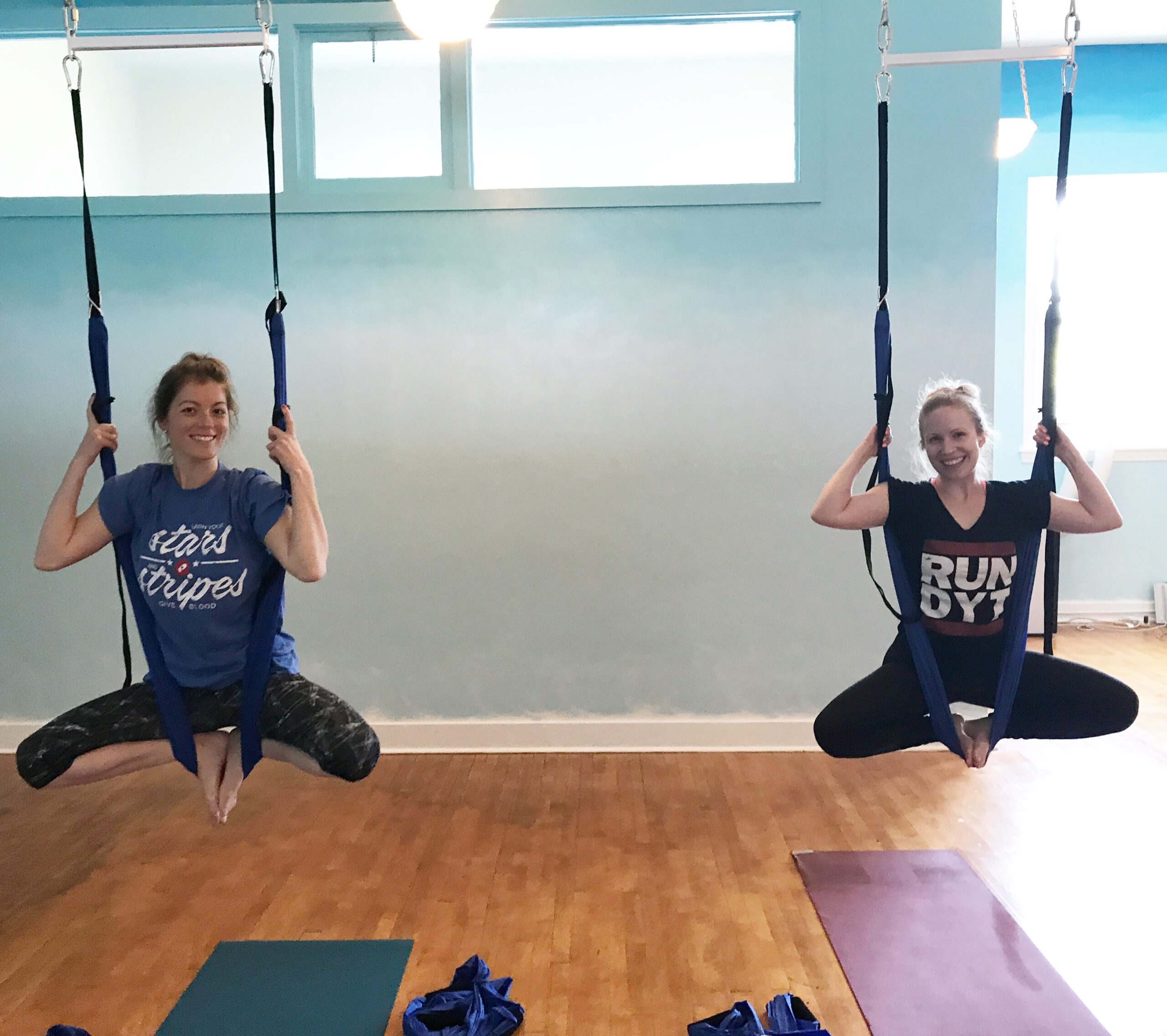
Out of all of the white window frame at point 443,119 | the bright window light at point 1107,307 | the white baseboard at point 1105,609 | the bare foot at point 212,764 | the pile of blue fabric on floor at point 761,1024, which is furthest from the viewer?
the white baseboard at point 1105,609

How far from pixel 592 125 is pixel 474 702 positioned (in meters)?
2.25

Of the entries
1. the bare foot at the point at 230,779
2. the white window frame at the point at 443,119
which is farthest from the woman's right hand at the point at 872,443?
the white window frame at the point at 443,119

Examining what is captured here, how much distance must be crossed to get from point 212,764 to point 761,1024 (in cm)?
127

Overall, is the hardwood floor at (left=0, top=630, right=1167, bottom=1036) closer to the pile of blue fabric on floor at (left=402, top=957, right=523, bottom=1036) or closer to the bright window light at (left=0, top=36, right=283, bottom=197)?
the pile of blue fabric on floor at (left=402, top=957, right=523, bottom=1036)

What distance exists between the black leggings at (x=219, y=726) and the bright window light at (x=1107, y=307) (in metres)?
4.76

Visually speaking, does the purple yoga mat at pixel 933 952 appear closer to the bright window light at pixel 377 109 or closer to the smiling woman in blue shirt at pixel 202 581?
the smiling woman in blue shirt at pixel 202 581

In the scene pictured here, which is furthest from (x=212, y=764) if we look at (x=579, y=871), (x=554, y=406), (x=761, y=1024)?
(x=554, y=406)

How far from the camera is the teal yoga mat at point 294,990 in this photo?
204cm

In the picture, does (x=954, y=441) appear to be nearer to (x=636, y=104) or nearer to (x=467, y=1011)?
(x=467, y=1011)

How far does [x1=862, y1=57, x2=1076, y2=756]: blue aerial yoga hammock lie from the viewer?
2.13m

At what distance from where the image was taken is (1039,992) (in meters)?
2.10

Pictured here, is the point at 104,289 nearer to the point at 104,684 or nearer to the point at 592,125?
the point at 104,684

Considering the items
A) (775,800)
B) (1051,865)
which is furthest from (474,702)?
(1051,865)

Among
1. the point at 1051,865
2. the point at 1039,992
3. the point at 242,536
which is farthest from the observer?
the point at 1051,865
